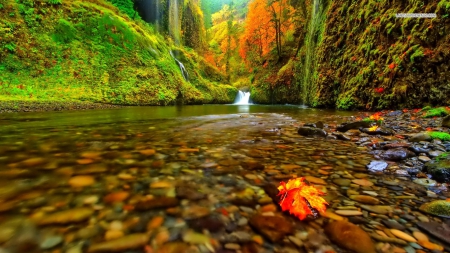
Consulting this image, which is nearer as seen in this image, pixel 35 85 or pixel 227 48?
pixel 35 85

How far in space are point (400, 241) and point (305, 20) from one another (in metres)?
20.8

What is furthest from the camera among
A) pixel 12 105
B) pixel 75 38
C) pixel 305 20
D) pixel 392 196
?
pixel 305 20

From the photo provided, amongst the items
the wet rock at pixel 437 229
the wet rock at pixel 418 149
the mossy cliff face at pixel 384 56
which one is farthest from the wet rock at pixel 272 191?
the mossy cliff face at pixel 384 56

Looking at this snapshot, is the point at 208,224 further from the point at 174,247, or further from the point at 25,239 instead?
the point at 25,239

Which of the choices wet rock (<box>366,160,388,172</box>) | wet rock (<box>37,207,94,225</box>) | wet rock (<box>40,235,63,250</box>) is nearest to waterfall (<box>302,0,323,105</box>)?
wet rock (<box>366,160,388,172</box>)

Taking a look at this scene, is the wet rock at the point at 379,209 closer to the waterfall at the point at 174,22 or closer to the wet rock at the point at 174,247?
the wet rock at the point at 174,247

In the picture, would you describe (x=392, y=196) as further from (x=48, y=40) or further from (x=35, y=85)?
(x=48, y=40)

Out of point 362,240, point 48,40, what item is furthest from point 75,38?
point 362,240

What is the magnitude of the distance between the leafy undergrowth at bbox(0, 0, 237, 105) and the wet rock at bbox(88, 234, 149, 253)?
38.5ft

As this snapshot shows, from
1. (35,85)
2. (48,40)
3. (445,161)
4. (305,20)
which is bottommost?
(445,161)

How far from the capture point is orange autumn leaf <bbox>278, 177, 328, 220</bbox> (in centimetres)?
124

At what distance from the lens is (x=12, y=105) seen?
764 centimetres

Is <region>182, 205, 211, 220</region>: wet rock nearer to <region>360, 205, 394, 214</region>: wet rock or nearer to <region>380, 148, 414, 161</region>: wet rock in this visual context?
<region>360, 205, 394, 214</region>: wet rock

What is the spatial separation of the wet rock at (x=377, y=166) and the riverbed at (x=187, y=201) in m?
0.06
